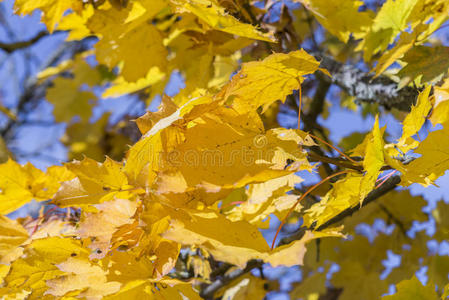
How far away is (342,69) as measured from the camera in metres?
1.16

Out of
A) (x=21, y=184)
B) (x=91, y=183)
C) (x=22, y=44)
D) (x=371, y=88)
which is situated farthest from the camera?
(x=22, y=44)

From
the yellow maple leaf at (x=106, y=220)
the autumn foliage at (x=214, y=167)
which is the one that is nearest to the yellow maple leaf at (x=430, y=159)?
the autumn foliage at (x=214, y=167)

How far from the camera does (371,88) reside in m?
1.05

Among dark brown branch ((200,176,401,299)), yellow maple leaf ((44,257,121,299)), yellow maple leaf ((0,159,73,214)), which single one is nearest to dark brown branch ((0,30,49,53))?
yellow maple leaf ((0,159,73,214))

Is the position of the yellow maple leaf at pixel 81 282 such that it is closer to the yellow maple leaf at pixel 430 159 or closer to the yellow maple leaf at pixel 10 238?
the yellow maple leaf at pixel 10 238

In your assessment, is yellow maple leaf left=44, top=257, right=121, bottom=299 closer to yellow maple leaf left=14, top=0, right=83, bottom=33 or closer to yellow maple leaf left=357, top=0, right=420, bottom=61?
yellow maple leaf left=14, top=0, right=83, bottom=33

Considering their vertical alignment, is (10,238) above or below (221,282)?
above

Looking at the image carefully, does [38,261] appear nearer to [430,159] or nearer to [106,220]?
[106,220]

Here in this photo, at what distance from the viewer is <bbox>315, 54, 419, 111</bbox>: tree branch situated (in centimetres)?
97

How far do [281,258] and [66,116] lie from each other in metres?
2.10

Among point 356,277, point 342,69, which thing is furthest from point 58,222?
point 356,277

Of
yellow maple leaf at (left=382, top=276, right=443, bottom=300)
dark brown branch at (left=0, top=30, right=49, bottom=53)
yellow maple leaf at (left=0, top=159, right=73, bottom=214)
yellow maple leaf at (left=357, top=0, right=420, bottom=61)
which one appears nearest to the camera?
yellow maple leaf at (left=382, top=276, right=443, bottom=300)

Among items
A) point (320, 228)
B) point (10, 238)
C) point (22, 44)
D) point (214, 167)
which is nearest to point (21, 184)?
Result: point (10, 238)

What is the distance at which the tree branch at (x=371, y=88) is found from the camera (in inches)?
38.1
